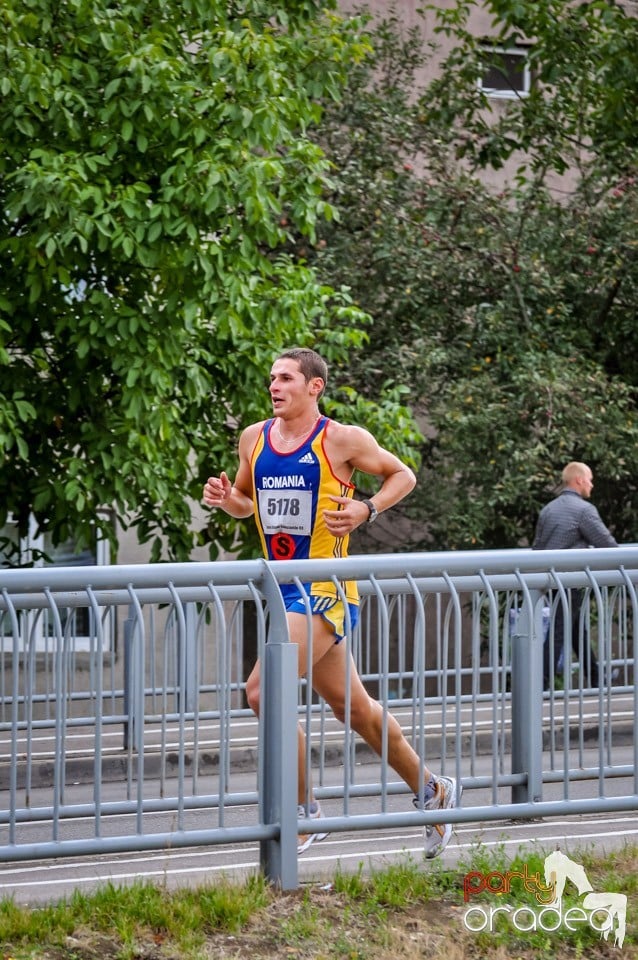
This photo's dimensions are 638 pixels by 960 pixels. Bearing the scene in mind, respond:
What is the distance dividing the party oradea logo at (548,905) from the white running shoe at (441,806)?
42 centimetres

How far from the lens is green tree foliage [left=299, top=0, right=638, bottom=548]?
51.2 feet

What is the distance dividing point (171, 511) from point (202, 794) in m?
5.21

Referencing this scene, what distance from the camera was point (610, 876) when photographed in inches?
222

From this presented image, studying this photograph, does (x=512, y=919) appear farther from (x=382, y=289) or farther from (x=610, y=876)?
(x=382, y=289)

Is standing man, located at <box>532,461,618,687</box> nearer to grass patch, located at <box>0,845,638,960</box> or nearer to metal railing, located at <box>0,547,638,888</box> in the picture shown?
metal railing, located at <box>0,547,638,888</box>

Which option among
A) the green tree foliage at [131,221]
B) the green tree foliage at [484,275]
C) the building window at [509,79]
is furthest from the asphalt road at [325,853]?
the building window at [509,79]

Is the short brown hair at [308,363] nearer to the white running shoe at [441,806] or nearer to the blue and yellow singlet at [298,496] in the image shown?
the blue and yellow singlet at [298,496]

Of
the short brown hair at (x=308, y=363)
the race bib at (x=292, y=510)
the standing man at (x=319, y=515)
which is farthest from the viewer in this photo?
the short brown hair at (x=308, y=363)

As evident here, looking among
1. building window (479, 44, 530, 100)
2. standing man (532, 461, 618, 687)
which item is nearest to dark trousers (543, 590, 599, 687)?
standing man (532, 461, 618, 687)

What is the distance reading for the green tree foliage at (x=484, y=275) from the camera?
15.6 m

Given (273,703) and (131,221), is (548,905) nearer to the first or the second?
(273,703)

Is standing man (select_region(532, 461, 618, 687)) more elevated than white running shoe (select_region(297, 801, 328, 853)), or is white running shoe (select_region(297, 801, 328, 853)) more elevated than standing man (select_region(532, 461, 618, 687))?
standing man (select_region(532, 461, 618, 687))

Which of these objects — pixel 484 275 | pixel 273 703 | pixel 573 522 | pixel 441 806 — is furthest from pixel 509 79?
pixel 273 703

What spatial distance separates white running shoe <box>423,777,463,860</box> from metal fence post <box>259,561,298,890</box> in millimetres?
697
